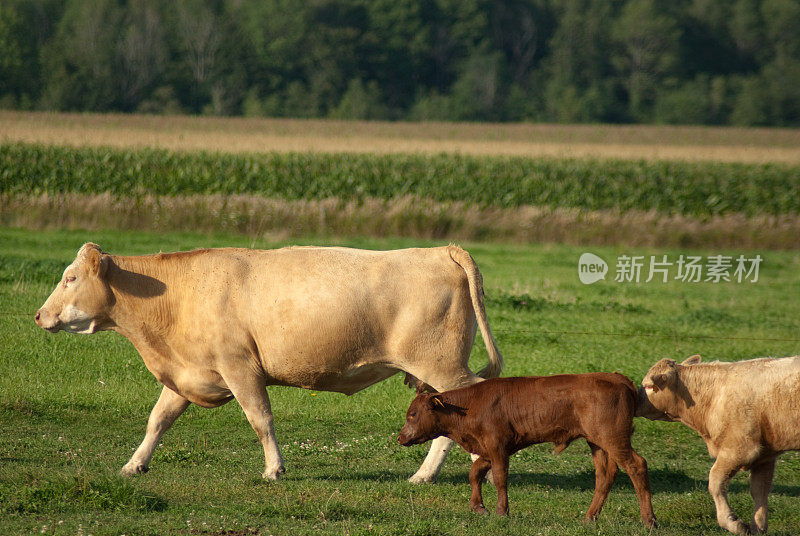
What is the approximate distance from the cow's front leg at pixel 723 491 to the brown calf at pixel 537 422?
0.62 meters

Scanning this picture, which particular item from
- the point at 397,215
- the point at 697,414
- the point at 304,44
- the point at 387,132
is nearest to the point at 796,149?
the point at 387,132

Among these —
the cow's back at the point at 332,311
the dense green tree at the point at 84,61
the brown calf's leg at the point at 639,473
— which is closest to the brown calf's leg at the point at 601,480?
the brown calf's leg at the point at 639,473

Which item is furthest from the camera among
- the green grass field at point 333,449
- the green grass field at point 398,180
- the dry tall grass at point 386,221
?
the green grass field at point 398,180

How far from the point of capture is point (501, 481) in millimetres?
7078

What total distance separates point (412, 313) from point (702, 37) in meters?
92.3

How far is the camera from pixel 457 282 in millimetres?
8148

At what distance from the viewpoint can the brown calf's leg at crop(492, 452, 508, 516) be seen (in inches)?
278

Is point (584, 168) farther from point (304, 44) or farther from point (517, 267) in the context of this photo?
point (304, 44)

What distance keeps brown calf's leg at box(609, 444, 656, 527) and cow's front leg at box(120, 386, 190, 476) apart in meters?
3.89

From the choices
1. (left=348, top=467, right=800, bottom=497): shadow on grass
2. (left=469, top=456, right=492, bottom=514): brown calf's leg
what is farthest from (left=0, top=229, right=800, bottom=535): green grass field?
(left=469, top=456, right=492, bottom=514): brown calf's leg

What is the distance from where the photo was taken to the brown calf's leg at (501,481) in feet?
23.2

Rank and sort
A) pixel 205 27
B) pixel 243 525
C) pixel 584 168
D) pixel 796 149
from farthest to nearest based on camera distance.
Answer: pixel 205 27, pixel 796 149, pixel 584 168, pixel 243 525

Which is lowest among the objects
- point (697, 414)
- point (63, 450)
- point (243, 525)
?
point (63, 450)

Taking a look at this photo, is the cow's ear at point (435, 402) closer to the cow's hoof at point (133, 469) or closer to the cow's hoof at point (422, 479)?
the cow's hoof at point (422, 479)
